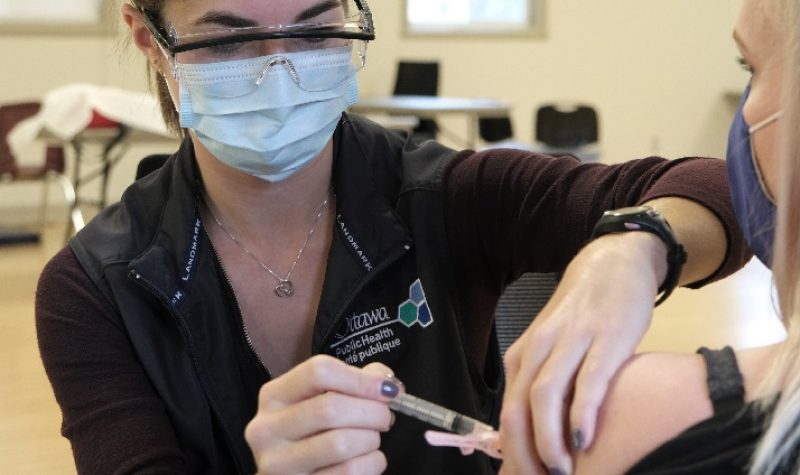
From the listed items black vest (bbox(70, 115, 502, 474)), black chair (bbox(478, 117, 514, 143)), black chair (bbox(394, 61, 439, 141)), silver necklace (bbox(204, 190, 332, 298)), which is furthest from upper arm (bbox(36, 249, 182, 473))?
black chair (bbox(394, 61, 439, 141))

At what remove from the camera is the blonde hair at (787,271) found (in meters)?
0.63

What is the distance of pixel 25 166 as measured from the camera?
234 inches

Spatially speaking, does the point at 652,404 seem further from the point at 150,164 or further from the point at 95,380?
the point at 150,164

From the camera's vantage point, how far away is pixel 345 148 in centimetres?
146

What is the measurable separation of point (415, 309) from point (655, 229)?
47 centimetres

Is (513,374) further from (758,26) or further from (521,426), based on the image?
(758,26)

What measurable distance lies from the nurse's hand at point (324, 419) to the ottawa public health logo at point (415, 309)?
1.37 feet

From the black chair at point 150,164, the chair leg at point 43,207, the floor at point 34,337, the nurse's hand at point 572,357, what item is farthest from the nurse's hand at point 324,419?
the chair leg at point 43,207

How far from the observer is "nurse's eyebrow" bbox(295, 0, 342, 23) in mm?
1358

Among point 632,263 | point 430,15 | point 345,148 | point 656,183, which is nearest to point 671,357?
point 632,263

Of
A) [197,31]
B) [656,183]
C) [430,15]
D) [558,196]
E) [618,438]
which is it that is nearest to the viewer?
[618,438]

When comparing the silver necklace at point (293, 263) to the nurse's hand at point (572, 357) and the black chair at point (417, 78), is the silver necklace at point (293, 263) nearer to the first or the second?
the nurse's hand at point (572, 357)

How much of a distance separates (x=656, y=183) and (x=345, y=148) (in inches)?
18.8

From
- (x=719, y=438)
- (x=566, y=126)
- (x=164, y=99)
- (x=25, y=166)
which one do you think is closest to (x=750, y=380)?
(x=719, y=438)
